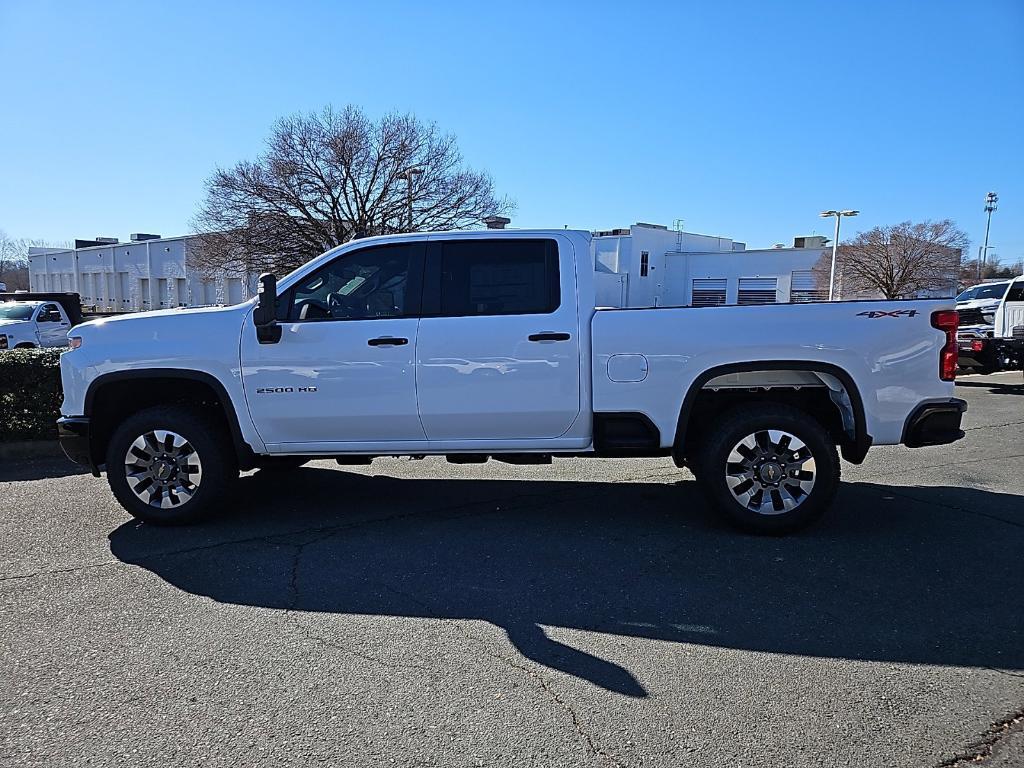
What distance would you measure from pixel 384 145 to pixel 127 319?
26274 mm

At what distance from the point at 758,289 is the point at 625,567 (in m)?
47.0

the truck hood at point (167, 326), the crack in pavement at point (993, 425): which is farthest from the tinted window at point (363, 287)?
the crack in pavement at point (993, 425)

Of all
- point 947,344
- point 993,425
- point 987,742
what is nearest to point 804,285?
point 993,425

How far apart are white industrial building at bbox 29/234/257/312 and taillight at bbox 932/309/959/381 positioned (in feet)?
164

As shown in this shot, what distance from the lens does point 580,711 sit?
3156 mm

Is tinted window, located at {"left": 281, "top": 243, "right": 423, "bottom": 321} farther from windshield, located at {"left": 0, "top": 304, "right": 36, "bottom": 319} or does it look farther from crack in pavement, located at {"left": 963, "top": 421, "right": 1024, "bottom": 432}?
windshield, located at {"left": 0, "top": 304, "right": 36, "bottom": 319}

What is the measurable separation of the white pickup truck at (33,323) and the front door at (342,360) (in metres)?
14.9

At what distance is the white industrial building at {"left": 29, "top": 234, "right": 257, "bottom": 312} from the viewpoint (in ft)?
182

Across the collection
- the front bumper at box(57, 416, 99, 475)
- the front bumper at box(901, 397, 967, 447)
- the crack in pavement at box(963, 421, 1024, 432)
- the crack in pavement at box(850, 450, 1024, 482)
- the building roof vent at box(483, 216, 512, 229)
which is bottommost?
the crack in pavement at box(850, 450, 1024, 482)

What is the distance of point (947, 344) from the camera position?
511 cm

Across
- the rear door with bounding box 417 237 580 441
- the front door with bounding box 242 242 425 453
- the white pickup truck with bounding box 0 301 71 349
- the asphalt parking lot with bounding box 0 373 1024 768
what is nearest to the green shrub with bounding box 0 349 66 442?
the asphalt parking lot with bounding box 0 373 1024 768

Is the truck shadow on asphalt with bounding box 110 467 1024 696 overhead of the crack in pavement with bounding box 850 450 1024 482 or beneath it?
beneath

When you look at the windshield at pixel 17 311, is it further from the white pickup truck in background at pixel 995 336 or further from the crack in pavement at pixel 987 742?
the crack in pavement at pixel 987 742

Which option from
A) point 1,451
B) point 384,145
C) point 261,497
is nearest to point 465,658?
point 261,497
